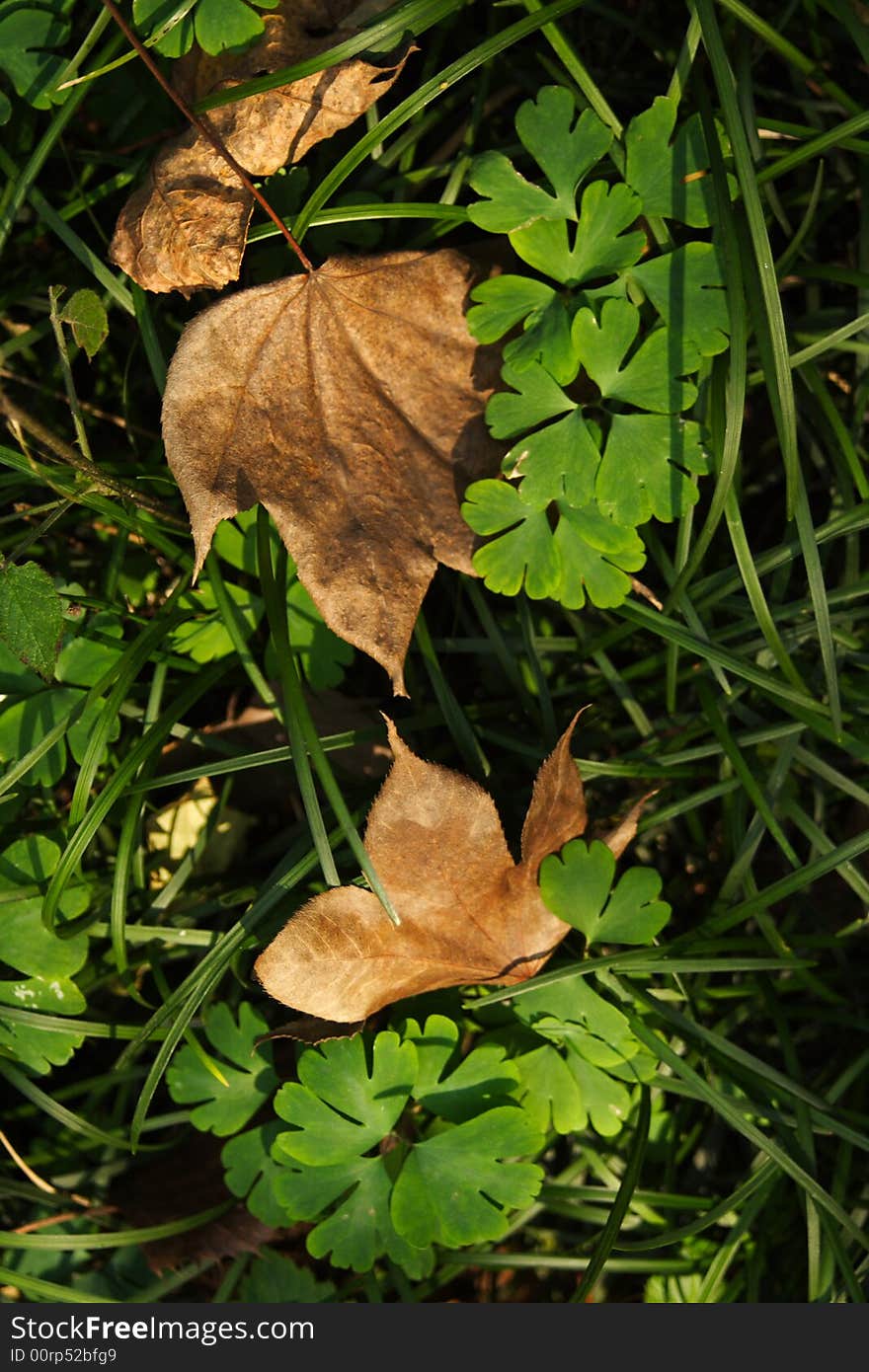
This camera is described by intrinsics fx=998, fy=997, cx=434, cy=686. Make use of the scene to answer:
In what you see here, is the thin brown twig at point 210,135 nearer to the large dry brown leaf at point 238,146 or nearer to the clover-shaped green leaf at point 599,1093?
the large dry brown leaf at point 238,146

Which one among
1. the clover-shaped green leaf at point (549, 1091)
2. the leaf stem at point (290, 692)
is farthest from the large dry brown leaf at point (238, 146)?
the clover-shaped green leaf at point (549, 1091)

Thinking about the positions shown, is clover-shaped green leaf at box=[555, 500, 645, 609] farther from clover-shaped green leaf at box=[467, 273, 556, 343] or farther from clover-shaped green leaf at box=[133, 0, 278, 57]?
clover-shaped green leaf at box=[133, 0, 278, 57]

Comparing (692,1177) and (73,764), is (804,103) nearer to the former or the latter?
(73,764)

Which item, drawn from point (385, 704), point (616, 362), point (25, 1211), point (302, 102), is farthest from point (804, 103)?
point (25, 1211)

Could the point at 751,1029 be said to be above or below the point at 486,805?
below

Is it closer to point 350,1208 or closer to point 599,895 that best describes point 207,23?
point 599,895

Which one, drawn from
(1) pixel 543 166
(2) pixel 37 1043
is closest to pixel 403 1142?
(2) pixel 37 1043

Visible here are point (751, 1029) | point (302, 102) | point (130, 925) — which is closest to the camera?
point (302, 102)
